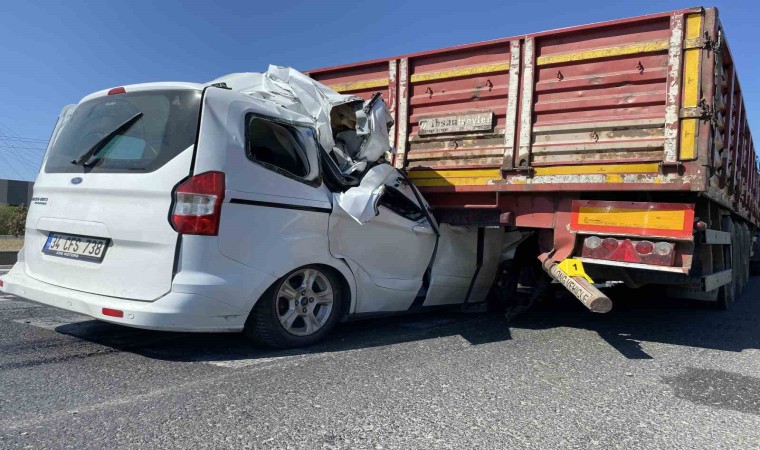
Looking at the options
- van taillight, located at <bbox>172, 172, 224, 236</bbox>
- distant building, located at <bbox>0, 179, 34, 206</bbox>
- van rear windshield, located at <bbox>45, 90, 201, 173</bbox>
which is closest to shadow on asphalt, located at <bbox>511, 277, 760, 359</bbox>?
van taillight, located at <bbox>172, 172, 224, 236</bbox>

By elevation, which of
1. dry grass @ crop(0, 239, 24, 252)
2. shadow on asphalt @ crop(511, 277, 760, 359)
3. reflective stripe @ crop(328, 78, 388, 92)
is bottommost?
dry grass @ crop(0, 239, 24, 252)

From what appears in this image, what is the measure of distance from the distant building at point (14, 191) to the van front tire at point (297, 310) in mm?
25558

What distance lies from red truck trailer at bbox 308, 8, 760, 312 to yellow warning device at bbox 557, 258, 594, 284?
14mm

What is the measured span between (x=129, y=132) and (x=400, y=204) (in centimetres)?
229

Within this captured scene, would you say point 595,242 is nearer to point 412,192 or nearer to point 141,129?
point 412,192

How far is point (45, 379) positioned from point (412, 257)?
2979 mm

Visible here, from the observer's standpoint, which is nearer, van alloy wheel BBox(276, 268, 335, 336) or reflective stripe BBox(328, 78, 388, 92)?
van alloy wheel BBox(276, 268, 335, 336)

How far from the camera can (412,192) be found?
16.6 ft

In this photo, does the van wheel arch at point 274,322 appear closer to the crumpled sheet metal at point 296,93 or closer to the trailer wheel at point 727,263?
the crumpled sheet metal at point 296,93

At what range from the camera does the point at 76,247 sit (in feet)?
12.0

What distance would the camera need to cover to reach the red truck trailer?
13.6 feet

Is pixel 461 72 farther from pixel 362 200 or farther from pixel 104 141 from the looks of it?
pixel 104 141

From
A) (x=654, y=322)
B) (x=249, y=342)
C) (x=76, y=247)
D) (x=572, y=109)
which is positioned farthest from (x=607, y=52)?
(x=76, y=247)

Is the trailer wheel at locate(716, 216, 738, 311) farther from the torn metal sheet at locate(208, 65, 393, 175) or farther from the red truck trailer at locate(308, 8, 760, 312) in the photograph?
the torn metal sheet at locate(208, 65, 393, 175)
